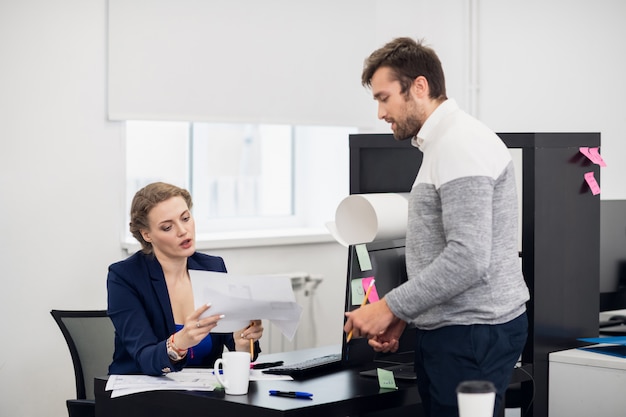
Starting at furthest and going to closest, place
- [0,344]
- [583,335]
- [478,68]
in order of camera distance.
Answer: [478,68], [0,344], [583,335]

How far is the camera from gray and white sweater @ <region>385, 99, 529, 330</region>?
69.0 inches

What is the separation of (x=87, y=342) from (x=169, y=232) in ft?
1.85

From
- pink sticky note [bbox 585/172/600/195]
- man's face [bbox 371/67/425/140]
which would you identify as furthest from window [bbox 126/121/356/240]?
man's face [bbox 371/67/425/140]

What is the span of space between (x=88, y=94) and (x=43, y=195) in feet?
1.37

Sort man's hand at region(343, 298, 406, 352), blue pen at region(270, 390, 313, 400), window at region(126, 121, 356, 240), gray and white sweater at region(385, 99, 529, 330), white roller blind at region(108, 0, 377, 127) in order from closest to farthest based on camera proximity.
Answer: gray and white sweater at region(385, 99, 529, 330)
man's hand at region(343, 298, 406, 352)
blue pen at region(270, 390, 313, 400)
white roller blind at region(108, 0, 377, 127)
window at region(126, 121, 356, 240)

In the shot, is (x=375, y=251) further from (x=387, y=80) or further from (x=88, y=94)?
(x=88, y=94)

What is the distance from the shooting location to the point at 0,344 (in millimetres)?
3121

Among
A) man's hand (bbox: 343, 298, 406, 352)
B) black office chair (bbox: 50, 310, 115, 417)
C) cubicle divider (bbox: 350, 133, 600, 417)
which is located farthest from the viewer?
black office chair (bbox: 50, 310, 115, 417)

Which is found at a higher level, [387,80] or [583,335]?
[387,80]

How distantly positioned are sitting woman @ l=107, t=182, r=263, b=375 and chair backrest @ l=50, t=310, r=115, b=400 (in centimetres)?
39

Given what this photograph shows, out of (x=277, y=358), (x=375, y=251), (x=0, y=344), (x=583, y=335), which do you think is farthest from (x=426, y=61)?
(x=0, y=344)

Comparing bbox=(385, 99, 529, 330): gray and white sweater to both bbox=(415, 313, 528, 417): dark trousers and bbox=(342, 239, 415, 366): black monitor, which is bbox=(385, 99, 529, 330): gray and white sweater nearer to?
bbox=(415, 313, 528, 417): dark trousers

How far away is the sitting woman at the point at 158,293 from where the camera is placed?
2309 millimetres

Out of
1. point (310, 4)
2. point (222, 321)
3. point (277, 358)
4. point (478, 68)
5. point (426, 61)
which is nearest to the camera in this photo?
point (426, 61)
